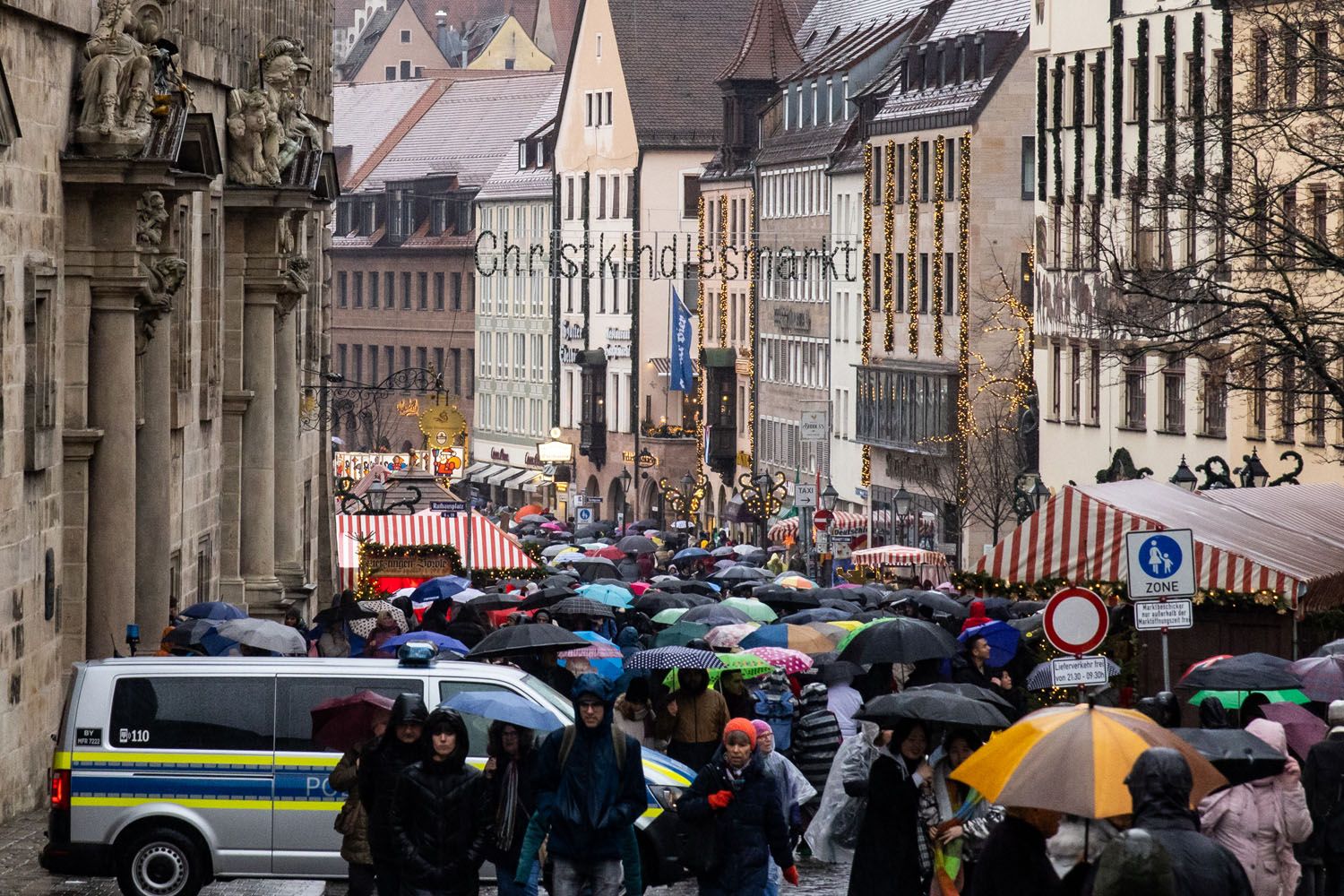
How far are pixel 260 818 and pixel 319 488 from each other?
28190 mm

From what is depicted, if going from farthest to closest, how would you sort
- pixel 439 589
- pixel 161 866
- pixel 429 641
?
pixel 439 589
pixel 429 641
pixel 161 866

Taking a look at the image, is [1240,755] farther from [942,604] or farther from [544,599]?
[544,599]

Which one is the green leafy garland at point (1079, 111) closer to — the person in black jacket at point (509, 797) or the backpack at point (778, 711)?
the backpack at point (778, 711)

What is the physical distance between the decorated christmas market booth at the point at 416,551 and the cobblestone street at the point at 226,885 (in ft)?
73.1

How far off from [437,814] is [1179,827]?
4992 mm

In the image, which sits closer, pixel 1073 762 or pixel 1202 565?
pixel 1073 762

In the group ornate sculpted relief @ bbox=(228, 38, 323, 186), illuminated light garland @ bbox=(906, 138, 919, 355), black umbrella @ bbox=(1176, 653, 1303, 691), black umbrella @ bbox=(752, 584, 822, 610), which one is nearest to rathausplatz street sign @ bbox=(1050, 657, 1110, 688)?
black umbrella @ bbox=(1176, 653, 1303, 691)

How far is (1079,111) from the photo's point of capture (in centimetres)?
6675

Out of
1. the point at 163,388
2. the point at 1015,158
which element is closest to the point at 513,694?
the point at 163,388

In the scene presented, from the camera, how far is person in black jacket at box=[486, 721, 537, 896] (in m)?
15.4

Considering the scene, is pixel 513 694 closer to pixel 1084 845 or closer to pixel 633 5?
pixel 1084 845

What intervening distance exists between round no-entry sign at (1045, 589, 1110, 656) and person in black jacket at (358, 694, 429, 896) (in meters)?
5.67

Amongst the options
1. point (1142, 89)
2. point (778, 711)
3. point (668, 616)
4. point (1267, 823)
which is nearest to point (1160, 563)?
point (778, 711)

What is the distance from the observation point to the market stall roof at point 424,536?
49250 mm
